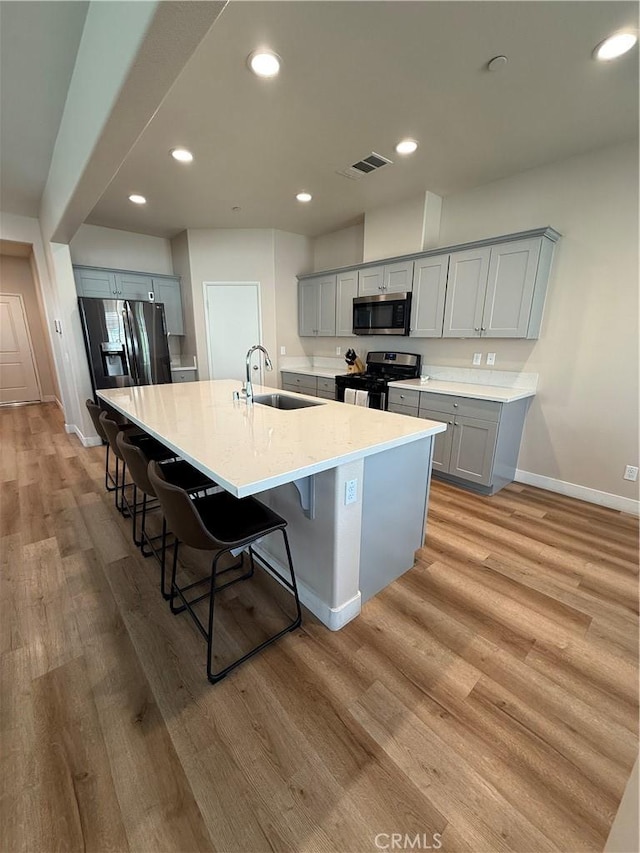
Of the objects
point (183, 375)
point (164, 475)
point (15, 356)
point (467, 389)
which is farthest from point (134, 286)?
point (467, 389)

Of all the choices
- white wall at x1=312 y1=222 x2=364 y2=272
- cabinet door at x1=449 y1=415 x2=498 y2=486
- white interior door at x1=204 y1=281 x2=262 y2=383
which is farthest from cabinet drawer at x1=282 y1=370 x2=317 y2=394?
cabinet door at x1=449 y1=415 x2=498 y2=486

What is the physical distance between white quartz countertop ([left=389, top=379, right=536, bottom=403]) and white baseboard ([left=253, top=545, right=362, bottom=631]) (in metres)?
2.05

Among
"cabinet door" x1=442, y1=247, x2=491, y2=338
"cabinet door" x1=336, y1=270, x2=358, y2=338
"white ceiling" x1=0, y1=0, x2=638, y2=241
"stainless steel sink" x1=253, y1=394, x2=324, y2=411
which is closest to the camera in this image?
"white ceiling" x1=0, y1=0, x2=638, y2=241

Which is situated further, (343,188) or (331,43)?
(343,188)

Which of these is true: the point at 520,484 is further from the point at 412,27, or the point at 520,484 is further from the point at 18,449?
the point at 18,449

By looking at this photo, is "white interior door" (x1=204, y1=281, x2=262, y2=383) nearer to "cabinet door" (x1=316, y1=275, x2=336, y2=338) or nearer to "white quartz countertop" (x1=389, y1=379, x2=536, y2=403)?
"cabinet door" (x1=316, y1=275, x2=336, y2=338)

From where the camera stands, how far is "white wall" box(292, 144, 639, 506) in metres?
2.68

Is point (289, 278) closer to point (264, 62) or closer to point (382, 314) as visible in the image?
point (382, 314)

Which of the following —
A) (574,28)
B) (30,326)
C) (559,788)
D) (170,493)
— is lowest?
(559,788)

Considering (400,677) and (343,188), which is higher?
(343,188)

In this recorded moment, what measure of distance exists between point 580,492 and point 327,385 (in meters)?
2.96

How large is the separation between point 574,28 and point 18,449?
6032mm

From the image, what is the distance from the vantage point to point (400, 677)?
147 cm

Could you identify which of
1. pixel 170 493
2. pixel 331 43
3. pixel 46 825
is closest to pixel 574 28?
pixel 331 43
